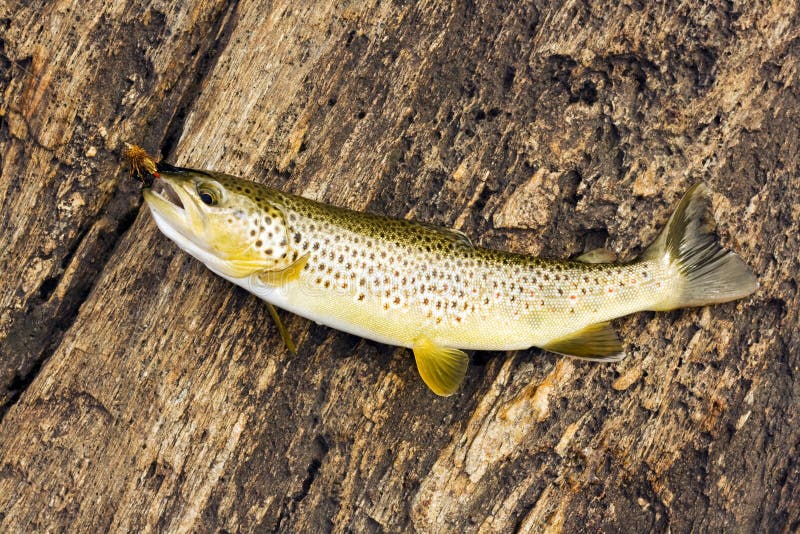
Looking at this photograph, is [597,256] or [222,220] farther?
[597,256]

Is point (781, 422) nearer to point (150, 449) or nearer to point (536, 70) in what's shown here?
point (536, 70)

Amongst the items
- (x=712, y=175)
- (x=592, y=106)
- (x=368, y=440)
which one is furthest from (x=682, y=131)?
(x=368, y=440)

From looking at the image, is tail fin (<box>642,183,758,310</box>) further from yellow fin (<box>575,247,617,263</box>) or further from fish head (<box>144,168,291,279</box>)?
fish head (<box>144,168,291,279</box>)

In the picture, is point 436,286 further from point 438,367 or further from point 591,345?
point 591,345

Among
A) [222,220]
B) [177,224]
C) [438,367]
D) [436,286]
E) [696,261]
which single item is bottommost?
[177,224]

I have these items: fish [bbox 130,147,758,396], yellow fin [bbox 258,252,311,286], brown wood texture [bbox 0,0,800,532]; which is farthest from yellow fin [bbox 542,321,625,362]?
yellow fin [bbox 258,252,311,286]

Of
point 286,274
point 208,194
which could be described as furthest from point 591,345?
point 208,194
